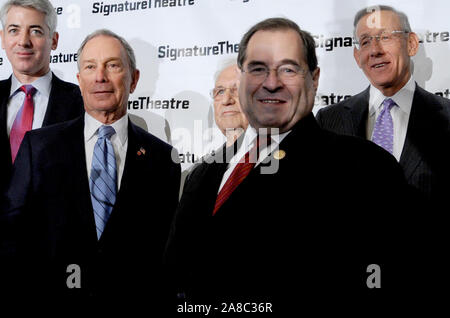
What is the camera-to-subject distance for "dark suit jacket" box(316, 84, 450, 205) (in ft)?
6.16

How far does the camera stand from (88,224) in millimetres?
2236

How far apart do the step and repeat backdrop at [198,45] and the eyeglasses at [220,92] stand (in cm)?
4

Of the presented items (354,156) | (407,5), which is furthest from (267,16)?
(354,156)

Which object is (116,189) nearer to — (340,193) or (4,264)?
(4,264)

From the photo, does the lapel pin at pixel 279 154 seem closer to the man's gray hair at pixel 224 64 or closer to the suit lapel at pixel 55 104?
the man's gray hair at pixel 224 64

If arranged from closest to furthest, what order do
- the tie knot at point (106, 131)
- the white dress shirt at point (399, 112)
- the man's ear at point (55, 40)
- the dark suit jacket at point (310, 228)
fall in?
the dark suit jacket at point (310, 228)
the white dress shirt at point (399, 112)
the tie knot at point (106, 131)
the man's ear at point (55, 40)

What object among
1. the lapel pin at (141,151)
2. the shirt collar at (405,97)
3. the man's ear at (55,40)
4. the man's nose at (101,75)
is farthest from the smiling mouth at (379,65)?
the man's ear at (55,40)

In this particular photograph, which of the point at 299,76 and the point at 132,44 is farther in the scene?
the point at 132,44

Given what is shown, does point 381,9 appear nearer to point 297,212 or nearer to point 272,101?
point 272,101

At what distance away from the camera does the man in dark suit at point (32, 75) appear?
2447mm

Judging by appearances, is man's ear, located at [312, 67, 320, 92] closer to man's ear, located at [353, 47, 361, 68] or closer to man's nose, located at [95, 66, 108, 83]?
man's ear, located at [353, 47, 361, 68]

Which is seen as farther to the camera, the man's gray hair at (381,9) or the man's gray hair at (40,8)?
the man's gray hair at (40,8)

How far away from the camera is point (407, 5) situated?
6.58 ft
